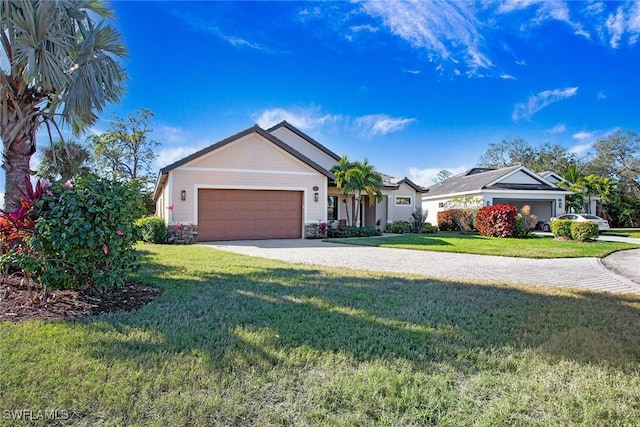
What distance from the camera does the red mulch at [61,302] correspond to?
165 inches

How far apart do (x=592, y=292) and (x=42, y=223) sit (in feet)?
27.7

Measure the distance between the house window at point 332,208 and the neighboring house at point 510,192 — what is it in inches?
355

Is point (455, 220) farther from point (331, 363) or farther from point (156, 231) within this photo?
point (331, 363)

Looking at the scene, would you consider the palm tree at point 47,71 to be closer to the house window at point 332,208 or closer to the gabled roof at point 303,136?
the gabled roof at point 303,136

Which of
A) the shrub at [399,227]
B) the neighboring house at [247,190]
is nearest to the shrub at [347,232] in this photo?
the neighboring house at [247,190]

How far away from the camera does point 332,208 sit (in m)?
21.3

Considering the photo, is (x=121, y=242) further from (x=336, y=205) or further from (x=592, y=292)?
(x=336, y=205)

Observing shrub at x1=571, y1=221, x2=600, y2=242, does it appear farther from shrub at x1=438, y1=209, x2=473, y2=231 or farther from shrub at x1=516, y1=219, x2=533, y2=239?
shrub at x1=438, y1=209, x2=473, y2=231

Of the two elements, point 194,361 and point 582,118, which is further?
point 582,118

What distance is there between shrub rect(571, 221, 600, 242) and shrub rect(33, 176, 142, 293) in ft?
58.2

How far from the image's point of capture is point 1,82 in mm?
5723

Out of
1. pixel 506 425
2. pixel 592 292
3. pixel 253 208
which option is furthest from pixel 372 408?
pixel 253 208

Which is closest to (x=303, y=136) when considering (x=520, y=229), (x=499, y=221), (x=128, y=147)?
(x=499, y=221)

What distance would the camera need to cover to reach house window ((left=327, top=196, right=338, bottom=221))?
21250 millimetres
